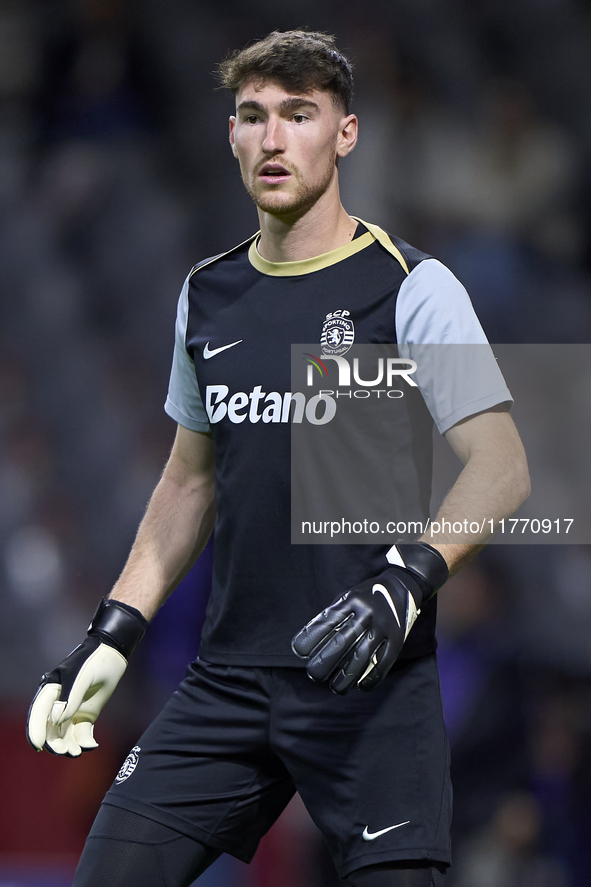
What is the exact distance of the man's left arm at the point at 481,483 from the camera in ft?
5.31

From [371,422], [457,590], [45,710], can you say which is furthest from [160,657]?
[371,422]

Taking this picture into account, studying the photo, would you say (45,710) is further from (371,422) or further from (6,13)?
(6,13)

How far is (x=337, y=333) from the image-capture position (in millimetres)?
1818

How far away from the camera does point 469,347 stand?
172 centimetres

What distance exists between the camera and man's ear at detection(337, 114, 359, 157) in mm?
1978

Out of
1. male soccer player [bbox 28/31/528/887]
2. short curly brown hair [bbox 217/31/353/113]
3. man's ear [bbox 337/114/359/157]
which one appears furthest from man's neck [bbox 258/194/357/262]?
short curly brown hair [bbox 217/31/353/113]

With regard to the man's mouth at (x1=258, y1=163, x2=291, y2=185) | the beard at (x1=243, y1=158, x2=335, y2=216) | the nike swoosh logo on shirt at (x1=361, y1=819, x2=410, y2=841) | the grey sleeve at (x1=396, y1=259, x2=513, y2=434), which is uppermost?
the man's mouth at (x1=258, y1=163, x2=291, y2=185)

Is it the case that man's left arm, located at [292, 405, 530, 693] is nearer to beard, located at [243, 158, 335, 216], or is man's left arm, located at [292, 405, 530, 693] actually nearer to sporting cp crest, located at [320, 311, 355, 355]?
sporting cp crest, located at [320, 311, 355, 355]

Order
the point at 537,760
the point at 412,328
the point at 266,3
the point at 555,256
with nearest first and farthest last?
the point at 412,328, the point at 537,760, the point at 555,256, the point at 266,3

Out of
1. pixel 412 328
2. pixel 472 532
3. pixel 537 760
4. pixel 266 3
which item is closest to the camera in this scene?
pixel 472 532

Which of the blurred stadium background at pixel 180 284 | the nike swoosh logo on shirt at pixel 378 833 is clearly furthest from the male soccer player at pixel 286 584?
the blurred stadium background at pixel 180 284

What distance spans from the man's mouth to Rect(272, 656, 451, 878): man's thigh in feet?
2.92

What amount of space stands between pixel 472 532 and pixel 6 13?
13.1ft

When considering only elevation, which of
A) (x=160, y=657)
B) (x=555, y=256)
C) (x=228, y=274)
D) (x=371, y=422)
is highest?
(x=555, y=256)
